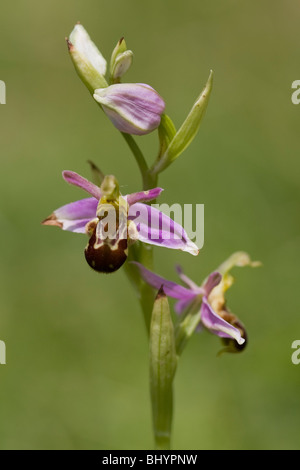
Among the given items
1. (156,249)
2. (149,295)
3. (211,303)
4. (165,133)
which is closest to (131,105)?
(165,133)

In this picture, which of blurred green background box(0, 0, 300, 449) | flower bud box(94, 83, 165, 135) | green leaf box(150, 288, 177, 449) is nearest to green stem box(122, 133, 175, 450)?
green leaf box(150, 288, 177, 449)

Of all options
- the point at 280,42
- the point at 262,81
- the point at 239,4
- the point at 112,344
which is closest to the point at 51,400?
the point at 112,344

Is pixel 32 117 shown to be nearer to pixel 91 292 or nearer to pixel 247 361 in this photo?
pixel 91 292

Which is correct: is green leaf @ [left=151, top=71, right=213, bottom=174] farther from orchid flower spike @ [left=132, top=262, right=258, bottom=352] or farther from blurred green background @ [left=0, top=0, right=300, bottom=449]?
blurred green background @ [left=0, top=0, right=300, bottom=449]

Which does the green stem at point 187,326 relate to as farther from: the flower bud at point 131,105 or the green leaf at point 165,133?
the flower bud at point 131,105

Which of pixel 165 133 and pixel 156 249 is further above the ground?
pixel 156 249

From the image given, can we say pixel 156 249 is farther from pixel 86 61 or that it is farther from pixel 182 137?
pixel 86 61
